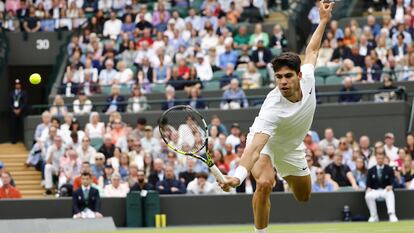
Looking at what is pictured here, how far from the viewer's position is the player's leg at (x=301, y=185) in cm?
1200

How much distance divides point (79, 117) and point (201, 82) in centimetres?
264

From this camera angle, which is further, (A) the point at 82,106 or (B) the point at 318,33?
(A) the point at 82,106

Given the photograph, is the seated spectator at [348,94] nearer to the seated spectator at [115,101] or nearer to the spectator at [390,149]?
the spectator at [390,149]

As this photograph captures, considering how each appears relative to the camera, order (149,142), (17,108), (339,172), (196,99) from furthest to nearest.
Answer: (17,108)
(196,99)
(149,142)
(339,172)

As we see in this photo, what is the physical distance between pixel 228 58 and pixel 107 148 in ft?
14.4

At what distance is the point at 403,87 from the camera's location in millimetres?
23266

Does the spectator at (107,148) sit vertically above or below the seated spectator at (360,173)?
above

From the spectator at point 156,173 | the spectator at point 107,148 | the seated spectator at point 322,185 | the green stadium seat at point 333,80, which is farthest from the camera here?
the green stadium seat at point 333,80

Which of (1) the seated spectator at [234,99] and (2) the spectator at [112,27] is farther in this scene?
(2) the spectator at [112,27]

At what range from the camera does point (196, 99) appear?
23.8 m

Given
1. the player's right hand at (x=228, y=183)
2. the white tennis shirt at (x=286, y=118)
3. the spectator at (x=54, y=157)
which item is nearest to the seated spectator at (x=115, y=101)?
the spectator at (x=54, y=157)

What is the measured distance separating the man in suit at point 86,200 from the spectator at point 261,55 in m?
6.26

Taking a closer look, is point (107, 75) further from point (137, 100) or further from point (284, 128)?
point (284, 128)


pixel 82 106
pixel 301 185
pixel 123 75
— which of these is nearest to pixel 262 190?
pixel 301 185
